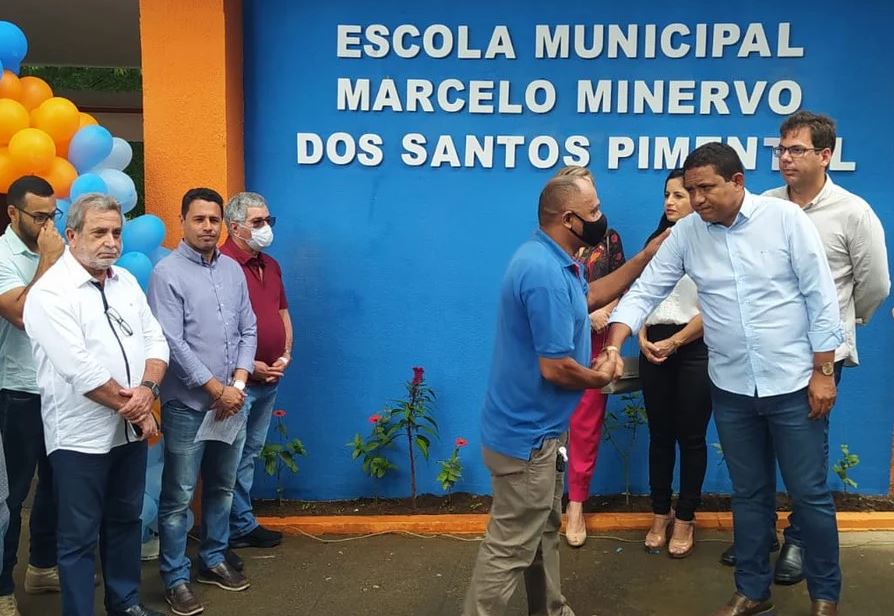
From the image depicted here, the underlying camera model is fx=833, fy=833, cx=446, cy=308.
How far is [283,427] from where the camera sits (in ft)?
15.7

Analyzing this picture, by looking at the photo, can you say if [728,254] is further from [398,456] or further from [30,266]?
[30,266]

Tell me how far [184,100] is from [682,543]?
11.3 feet

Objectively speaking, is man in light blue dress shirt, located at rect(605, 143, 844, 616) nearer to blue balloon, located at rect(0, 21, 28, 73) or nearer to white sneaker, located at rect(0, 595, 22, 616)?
white sneaker, located at rect(0, 595, 22, 616)

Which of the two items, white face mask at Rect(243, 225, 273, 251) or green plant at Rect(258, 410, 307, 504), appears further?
green plant at Rect(258, 410, 307, 504)

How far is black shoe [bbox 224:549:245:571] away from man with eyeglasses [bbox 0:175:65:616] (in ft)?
Result: 2.98

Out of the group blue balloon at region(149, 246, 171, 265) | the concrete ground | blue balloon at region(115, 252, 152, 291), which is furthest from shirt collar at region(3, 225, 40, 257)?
the concrete ground

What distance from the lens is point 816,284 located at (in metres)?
3.12

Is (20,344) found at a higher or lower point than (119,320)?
lower

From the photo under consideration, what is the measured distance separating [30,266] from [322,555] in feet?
6.50

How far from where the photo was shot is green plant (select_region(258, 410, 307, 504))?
15.1 feet

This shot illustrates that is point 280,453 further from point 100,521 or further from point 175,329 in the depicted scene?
point 100,521

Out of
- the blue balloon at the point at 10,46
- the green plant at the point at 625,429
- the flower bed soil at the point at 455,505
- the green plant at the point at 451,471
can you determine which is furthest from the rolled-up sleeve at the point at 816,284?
the blue balloon at the point at 10,46

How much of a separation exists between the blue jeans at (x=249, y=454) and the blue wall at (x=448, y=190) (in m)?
0.60

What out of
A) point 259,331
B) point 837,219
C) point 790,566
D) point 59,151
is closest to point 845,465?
point 790,566
